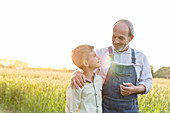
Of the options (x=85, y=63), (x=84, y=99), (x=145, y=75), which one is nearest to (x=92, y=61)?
(x=85, y=63)

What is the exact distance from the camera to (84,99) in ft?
7.50

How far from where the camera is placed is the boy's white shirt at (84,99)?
88.2 inches

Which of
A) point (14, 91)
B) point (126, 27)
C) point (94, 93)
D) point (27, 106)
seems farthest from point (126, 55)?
point (14, 91)

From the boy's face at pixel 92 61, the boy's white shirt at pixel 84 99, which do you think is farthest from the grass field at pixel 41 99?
the boy's face at pixel 92 61

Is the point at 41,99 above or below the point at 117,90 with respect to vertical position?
below

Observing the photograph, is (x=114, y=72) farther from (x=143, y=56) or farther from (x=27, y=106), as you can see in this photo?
(x=27, y=106)

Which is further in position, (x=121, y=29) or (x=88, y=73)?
(x=121, y=29)

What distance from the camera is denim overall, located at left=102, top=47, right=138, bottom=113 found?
261 cm

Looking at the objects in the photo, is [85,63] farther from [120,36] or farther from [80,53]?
[120,36]

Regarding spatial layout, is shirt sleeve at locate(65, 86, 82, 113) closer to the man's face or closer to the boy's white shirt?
the boy's white shirt

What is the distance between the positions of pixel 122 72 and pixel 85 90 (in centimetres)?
59

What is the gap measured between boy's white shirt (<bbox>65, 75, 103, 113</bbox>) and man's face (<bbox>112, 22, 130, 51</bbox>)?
55 centimetres

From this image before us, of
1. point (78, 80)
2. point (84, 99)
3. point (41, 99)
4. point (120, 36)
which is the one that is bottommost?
point (41, 99)

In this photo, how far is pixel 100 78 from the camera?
8.16 ft
